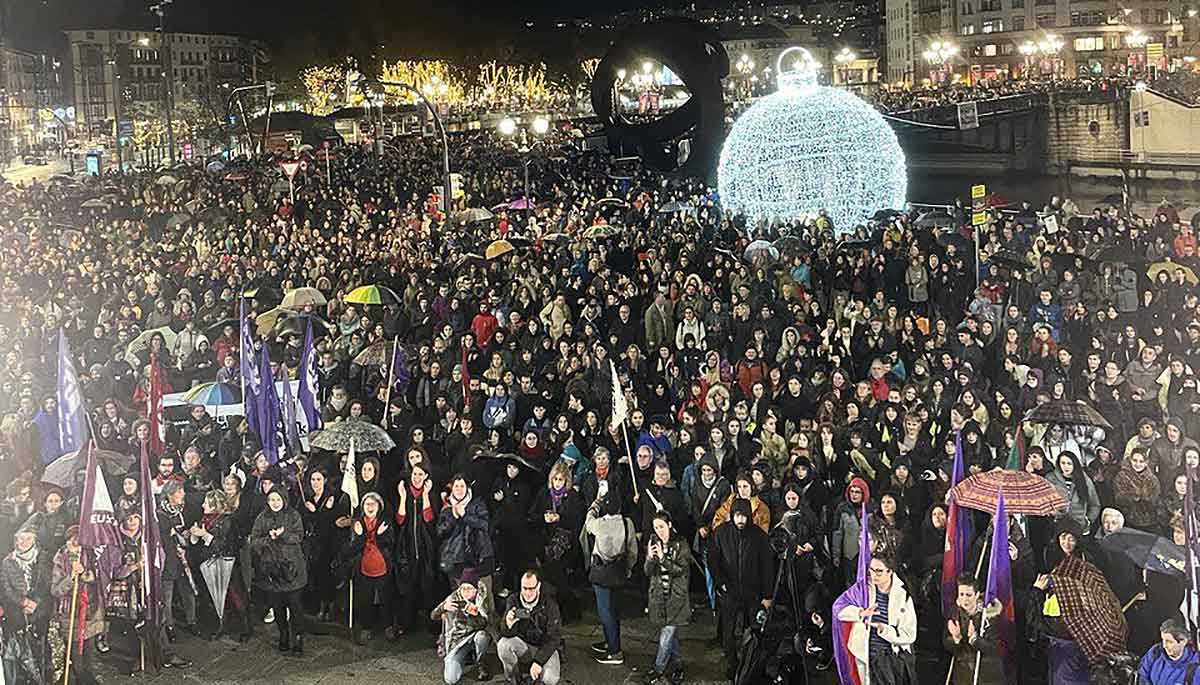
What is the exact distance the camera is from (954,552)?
26.3 feet

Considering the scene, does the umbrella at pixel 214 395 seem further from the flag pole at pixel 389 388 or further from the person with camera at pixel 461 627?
the person with camera at pixel 461 627

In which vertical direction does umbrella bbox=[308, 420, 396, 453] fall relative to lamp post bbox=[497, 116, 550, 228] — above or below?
below

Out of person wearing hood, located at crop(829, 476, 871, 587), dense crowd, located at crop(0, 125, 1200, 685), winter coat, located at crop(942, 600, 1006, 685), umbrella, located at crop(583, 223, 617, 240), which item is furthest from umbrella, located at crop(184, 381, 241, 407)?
umbrella, located at crop(583, 223, 617, 240)

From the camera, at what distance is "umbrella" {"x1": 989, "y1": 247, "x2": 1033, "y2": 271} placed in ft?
55.4

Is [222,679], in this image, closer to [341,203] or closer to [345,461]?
[345,461]

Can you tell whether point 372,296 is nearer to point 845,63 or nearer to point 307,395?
point 307,395

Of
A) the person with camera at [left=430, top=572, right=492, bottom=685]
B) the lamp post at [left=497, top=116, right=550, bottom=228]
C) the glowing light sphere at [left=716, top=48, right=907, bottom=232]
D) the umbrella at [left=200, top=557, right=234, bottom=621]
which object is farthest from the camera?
the lamp post at [left=497, top=116, right=550, bottom=228]

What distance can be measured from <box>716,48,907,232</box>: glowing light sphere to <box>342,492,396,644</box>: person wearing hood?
1396 cm

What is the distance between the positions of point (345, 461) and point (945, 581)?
4.54 m

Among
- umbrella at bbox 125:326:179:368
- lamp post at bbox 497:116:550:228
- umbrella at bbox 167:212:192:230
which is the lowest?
umbrella at bbox 125:326:179:368

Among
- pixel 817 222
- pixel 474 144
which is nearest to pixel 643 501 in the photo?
pixel 817 222

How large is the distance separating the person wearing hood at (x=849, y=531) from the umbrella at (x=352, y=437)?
345 cm

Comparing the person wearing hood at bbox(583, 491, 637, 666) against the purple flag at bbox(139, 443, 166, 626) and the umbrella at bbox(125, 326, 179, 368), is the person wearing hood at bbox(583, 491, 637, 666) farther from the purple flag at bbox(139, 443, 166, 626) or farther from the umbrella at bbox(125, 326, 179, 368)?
the umbrella at bbox(125, 326, 179, 368)

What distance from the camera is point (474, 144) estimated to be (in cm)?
5156
